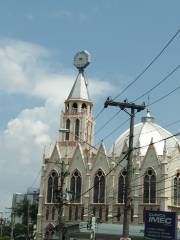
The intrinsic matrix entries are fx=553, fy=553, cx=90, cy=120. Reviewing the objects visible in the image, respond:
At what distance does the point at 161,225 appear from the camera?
29203 millimetres

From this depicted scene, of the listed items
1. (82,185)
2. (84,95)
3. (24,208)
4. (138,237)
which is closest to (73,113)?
(84,95)

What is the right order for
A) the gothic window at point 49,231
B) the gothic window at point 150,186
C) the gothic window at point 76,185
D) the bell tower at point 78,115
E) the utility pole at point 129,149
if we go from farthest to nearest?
the bell tower at point 78,115, the gothic window at point 49,231, the gothic window at point 76,185, the gothic window at point 150,186, the utility pole at point 129,149

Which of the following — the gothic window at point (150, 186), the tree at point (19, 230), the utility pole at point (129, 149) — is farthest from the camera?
the tree at point (19, 230)

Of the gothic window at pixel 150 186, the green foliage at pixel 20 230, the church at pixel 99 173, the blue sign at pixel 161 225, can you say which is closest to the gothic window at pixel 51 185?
the church at pixel 99 173

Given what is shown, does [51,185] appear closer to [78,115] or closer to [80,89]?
[78,115]

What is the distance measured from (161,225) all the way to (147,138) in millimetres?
64241

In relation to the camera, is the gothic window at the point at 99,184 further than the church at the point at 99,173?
Yes

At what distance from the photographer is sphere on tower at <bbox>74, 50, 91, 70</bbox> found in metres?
100

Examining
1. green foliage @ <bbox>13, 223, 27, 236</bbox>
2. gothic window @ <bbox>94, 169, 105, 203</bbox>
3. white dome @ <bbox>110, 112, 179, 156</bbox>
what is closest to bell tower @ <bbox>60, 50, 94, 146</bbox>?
white dome @ <bbox>110, 112, 179, 156</bbox>

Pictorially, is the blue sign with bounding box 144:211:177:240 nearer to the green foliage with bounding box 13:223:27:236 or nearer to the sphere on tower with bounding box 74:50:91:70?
the sphere on tower with bounding box 74:50:91:70

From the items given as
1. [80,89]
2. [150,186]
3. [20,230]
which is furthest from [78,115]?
[20,230]

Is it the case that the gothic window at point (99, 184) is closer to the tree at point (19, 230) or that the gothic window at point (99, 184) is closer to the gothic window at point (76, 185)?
the gothic window at point (76, 185)

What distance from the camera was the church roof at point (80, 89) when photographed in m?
97.1

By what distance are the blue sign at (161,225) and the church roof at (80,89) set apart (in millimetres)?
67671
